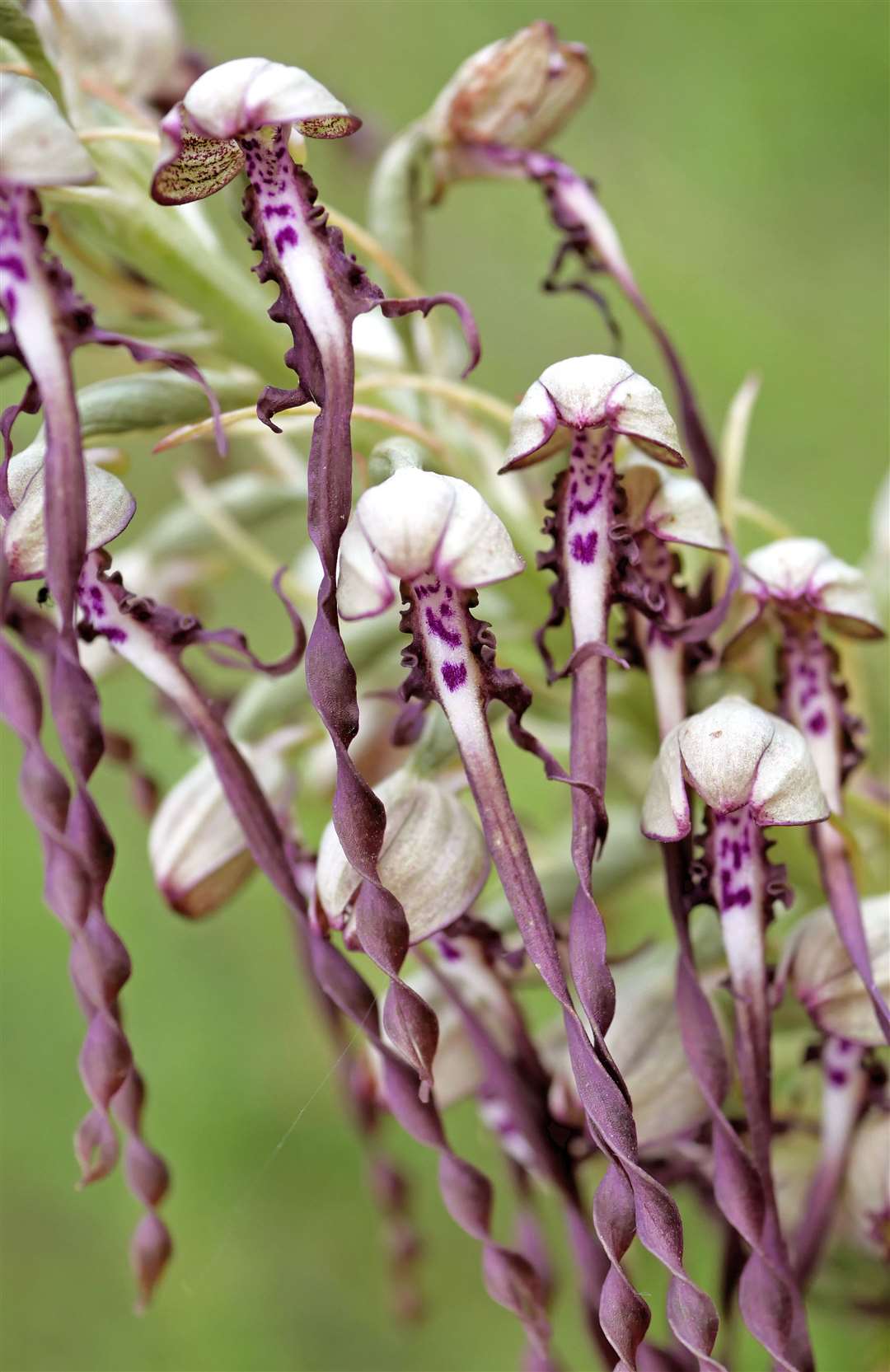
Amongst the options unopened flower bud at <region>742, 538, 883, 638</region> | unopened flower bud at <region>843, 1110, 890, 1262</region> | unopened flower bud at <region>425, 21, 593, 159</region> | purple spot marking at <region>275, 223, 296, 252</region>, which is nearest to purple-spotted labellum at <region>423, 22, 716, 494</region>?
unopened flower bud at <region>425, 21, 593, 159</region>

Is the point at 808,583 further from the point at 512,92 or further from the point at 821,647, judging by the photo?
the point at 512,92

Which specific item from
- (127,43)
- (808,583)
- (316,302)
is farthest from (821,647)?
(127,43)

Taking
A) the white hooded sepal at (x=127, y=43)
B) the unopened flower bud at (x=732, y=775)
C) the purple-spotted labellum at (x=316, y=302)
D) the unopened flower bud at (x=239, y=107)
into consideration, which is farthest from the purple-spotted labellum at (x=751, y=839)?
the white hooded sepal at (x=127, y=43)

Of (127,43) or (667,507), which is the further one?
(127,43)

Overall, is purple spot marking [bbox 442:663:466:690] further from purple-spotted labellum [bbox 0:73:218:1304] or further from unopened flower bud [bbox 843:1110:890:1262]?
unopened flower bud [bbox 843:1110:890:1262]

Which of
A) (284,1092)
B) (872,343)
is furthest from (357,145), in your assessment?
(284,1092)

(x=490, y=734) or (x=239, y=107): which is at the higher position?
(x=239, y=107)
